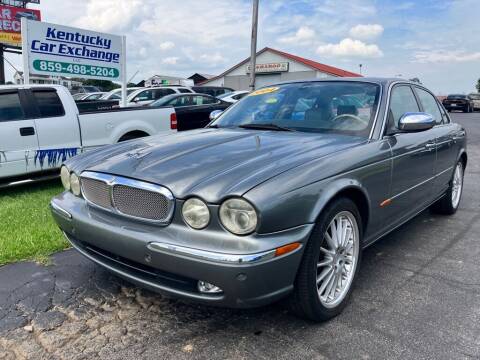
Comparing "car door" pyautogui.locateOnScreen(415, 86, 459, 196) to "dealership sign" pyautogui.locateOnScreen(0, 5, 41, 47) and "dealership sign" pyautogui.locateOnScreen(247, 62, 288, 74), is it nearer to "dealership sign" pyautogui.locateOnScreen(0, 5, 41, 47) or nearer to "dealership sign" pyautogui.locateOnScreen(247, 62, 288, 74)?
"dealership sign" pyautogui.locateOnScreen(0, 5, 41, 47)

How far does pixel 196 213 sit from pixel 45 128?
186 inches

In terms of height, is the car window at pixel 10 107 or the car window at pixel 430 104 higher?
the car window at pixel 430 104

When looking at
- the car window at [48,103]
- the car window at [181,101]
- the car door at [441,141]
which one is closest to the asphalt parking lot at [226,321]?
the car door at [441,141]

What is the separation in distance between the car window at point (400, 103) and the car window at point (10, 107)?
16.2 ft

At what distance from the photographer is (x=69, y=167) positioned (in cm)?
326

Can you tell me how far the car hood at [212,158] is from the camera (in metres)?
2.43

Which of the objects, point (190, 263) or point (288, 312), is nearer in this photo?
point (190, 263)

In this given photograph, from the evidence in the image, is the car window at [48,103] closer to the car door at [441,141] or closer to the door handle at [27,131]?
the door handle at [27,131]

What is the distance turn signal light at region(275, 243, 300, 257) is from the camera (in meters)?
2.30

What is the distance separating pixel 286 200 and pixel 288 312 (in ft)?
3.10

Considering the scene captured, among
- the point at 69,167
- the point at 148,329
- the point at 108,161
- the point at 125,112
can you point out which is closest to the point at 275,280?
the point at 148,329

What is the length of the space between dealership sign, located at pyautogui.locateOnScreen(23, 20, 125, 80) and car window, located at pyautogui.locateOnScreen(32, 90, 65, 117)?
98.8 inches

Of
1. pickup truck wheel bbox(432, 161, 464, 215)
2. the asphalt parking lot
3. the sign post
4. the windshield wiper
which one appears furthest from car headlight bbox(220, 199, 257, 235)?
the sign post

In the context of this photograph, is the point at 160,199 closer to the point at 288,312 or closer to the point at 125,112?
the point at 288,312
